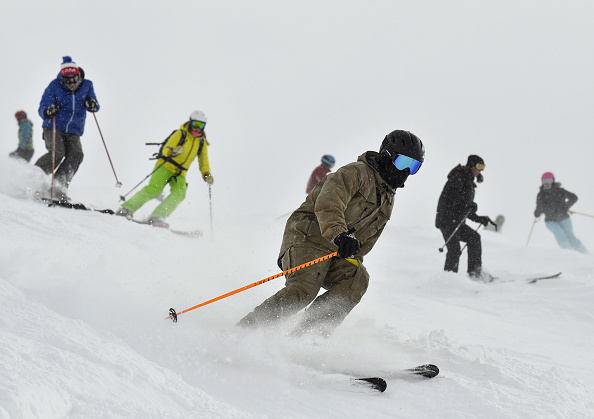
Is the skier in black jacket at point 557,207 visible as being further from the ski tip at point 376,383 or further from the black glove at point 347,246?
the ski tip at point 376,383

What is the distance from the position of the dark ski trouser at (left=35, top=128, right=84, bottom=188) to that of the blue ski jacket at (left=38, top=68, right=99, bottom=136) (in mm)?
102

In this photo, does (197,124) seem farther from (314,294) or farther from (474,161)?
(314,294)

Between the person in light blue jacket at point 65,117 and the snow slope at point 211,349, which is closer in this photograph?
the snow slope at point 211,349

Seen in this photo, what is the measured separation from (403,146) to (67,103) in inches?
228

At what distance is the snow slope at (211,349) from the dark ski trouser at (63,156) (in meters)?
1.84

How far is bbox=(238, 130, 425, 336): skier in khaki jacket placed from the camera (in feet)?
11.0

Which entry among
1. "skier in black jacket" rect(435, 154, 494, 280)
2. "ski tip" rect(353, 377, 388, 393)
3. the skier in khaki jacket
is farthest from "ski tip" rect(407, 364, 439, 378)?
"skier in black jacket" rect(435, 154, 494, 280)

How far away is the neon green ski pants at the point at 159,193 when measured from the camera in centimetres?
827

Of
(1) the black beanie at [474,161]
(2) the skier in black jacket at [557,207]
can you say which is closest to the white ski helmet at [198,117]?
(1) the black beanie at [474,161]

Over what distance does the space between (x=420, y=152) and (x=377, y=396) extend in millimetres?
1701

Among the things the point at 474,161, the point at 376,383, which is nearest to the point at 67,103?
the point at 474,161

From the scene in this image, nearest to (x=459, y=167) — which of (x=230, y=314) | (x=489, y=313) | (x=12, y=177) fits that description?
(x=489, y=313)

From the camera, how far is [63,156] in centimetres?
765

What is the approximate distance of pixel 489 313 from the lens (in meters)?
6.13
